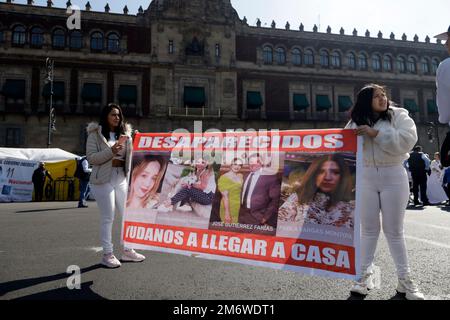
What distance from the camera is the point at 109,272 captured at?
141 inches

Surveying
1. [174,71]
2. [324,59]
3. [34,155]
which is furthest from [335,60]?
[34,155]

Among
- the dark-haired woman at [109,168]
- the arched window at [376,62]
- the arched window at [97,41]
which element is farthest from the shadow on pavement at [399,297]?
the arched window at [376,62]

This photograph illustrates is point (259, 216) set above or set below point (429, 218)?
above

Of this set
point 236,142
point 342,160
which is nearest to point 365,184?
point 342,160

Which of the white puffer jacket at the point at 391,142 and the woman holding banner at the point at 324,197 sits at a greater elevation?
the white puffer jacket at the point at 391,142

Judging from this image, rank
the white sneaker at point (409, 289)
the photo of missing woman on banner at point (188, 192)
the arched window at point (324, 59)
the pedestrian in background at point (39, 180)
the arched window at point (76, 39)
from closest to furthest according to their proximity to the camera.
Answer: the white sneaker at point (409, 289) < the photo of missing woman on banner at point (188, 192) < the pedestrian in background at point (39, 180) < the arched window at point (76, 39) < the arched window at point (324, 59)

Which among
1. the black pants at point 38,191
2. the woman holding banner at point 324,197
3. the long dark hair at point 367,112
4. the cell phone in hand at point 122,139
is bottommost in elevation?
the black pants at point 38,191

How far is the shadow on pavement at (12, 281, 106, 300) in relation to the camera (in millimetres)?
2812

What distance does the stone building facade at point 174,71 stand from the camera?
2644cm

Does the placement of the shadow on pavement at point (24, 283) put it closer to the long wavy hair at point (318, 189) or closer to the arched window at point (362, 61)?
the long wavy hair at point (318, 189)

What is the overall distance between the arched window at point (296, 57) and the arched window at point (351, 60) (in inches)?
221

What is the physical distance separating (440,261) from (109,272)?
13.1 feet
